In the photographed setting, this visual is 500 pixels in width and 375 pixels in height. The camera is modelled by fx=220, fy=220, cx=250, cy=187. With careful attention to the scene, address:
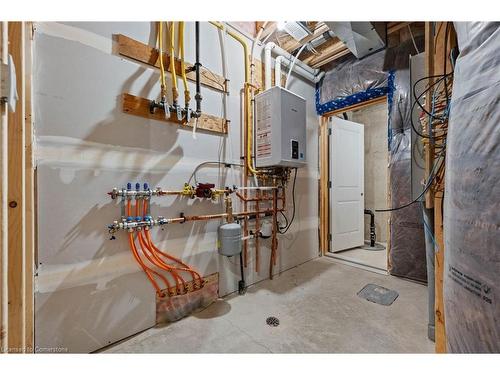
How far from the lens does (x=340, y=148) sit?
3.54 m

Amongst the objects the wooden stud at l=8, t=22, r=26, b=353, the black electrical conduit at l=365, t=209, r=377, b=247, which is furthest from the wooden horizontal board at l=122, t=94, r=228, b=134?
the black electrical conduit at l=365, t=209, r=377, b=247

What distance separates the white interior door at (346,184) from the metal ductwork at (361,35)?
39.5 inches

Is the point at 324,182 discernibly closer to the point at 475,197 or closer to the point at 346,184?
the point at 346,184

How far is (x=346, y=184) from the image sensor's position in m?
3.62

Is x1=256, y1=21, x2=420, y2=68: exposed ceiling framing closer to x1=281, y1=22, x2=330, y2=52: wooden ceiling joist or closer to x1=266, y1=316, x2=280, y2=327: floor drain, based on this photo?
x1=281, y1=22, x2=330, y2=52: wooden ceiling joist

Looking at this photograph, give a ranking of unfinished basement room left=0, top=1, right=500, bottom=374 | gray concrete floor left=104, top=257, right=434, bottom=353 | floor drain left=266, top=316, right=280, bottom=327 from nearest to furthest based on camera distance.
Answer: unfinished basement room left=0, top=1, right=500, bottom=374, gray concrete floor left=104, top=257, right=434, bottom=353, floor drain left=266, top=316, right=280, bottom=327

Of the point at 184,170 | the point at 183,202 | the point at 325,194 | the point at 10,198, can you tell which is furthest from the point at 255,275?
the point at 10,198

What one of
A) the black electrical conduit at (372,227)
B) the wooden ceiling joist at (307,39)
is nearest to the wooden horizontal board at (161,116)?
the wooden ceiling joist at (307,39)

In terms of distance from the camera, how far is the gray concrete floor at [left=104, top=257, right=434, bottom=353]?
4.84 feet

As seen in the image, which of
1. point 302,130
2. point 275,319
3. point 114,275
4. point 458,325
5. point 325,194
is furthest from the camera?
point 325,194

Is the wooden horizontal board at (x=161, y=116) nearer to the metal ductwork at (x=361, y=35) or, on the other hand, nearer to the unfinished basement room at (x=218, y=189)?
the unfinished basement room at (x=218, y=189)

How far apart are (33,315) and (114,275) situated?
0.42m

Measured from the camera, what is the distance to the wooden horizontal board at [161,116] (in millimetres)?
1594

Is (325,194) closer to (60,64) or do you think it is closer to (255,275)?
(255,275)
